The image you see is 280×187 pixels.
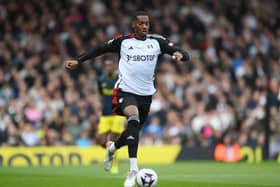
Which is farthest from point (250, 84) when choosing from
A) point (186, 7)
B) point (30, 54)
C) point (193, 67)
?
point (30, 54)

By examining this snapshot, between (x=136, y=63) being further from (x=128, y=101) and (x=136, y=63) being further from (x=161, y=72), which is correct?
(x=161, y=72)

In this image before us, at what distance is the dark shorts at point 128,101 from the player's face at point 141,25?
962 millimetres

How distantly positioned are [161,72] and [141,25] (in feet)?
44.3

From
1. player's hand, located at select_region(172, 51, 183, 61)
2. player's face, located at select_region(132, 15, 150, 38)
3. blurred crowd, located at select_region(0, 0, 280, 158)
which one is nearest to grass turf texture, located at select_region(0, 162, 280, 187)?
player's hand, located at select_region(172, 51, 183, 61)

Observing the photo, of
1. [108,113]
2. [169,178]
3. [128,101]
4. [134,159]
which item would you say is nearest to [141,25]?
[128,101]

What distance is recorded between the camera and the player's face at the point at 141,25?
13.3 meters

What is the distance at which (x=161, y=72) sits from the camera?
2684cm

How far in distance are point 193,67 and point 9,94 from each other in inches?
242

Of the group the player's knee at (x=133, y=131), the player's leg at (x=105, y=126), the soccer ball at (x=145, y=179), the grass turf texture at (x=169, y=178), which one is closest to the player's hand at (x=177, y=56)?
the player's knee at (x=133, y=131)

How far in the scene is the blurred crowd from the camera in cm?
2433

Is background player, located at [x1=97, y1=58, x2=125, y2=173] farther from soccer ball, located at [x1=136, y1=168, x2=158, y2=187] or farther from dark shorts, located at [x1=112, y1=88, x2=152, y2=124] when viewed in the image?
soccer ball, located at [x1=136, y1=168, x2=158, y2=187]

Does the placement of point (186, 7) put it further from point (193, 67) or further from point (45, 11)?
point (45, 11)

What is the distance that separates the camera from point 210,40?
2850 centimetres

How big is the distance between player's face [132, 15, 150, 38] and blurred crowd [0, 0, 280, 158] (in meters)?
10.2
